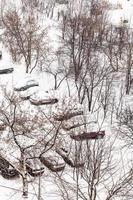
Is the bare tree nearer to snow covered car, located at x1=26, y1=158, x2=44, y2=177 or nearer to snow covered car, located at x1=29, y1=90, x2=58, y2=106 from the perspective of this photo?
snow covered car, located at x1=29, y1=90, x2=58, y2=106

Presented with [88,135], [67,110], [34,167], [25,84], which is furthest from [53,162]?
[25,84]

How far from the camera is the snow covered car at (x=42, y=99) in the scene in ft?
149

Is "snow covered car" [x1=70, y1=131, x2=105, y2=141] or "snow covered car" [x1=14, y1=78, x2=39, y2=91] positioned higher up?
"snow covered car" [x1=14, y1=78, x2=39, y2=91]

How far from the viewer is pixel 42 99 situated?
150 feet

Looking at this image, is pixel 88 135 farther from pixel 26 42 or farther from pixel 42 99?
pixel 26 42

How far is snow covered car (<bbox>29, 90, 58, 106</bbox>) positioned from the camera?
149 feet

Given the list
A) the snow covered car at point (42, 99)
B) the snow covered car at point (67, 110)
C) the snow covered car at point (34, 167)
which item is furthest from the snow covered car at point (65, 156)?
the snow covered car at point (42, 99)

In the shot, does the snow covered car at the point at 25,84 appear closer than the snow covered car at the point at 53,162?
No

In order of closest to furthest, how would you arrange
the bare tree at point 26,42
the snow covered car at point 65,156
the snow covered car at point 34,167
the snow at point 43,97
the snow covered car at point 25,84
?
the snow at point 43,97, the snow covered car at point 34,167, the snow covered car at point 65,156, the snow covered car at point 25,84, the bare tree at point 26,42

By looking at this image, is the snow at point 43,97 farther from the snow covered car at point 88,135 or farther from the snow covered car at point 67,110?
the snow covered car at point 88,135

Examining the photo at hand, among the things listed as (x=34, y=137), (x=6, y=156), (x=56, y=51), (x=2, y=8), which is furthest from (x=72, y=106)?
(x=2, y=8)

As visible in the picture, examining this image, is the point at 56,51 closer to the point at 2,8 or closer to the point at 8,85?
the point at 8,85

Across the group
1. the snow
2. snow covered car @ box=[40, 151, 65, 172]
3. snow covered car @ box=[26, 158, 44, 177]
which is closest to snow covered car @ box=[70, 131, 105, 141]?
the snow

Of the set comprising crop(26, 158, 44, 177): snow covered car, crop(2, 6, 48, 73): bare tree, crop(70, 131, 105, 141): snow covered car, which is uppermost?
crop(2, 6, 48, 73): bare tree
